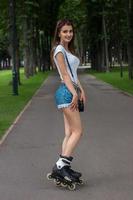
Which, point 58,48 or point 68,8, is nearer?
point 58,48

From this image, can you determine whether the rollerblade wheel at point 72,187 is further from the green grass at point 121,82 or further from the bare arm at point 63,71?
the green grass at point 121,82

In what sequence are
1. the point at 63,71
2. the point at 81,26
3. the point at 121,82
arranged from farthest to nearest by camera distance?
the point at 81,26
the point at 121,82
the point at 63,71

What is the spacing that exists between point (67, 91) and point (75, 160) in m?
2.51

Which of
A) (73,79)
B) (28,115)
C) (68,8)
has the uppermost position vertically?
(68,8)

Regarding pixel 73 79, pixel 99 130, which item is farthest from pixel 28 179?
pixel 99 130

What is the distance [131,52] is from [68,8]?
39.3 m

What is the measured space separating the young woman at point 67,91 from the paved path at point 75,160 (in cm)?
31

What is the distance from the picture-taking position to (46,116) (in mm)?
19484

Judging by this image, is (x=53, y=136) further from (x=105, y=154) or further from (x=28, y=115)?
(x=28, y=115)

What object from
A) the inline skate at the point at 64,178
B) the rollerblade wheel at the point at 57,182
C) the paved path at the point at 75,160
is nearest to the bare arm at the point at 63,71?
the inline skate at the point at 64,178

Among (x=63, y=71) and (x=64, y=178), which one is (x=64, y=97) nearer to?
(x=63, y=71)

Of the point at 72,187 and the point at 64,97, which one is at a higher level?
the point at 64,97

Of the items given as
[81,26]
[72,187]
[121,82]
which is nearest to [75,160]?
[72,187]

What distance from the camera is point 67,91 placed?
8.09 meters
